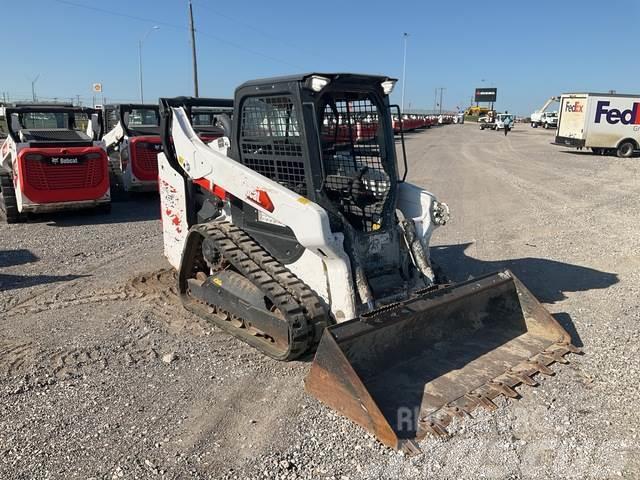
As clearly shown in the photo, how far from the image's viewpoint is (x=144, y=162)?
11453mm

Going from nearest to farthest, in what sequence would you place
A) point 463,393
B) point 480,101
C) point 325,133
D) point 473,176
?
point 463,393
point 325,133
point 473,176
point 480,101

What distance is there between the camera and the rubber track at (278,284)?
4031mm

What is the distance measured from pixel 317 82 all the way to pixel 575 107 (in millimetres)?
23406

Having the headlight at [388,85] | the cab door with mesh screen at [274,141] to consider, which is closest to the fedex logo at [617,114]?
the headlight at [388,85]

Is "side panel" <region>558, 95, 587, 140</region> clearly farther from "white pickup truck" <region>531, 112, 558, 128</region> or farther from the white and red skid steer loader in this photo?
"white pickup truck" <region>531, 112, 558, 128</region>

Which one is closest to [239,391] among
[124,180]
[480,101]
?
[124,180]

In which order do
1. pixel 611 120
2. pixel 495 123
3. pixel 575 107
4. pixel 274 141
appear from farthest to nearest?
pixel 495 123
pixel 575 107
pixel 611 120
pixel 274 141

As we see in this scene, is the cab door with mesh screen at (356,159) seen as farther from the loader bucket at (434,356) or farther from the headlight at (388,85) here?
the loader bucket at (434,356)

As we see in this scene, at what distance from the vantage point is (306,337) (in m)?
4.04

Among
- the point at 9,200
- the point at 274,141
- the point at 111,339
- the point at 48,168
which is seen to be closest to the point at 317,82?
the point at 274,141

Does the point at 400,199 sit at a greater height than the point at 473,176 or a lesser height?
greater

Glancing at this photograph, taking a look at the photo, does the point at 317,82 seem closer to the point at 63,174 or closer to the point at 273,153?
the point at 273,153

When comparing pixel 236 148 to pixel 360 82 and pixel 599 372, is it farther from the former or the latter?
pixel 599 372

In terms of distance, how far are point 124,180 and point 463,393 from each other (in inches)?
391
